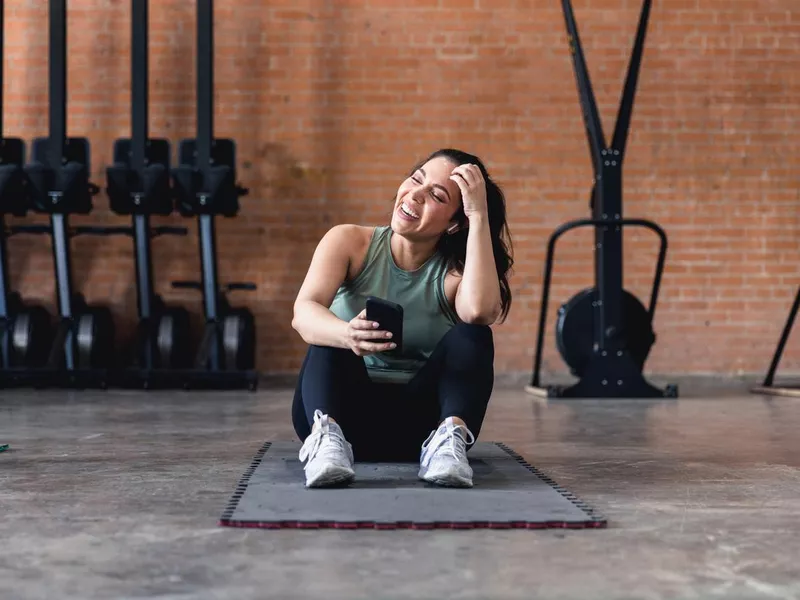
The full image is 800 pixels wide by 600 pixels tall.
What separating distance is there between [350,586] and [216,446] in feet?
5.90

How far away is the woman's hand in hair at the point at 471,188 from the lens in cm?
238

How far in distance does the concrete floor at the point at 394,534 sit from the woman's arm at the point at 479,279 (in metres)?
0.47

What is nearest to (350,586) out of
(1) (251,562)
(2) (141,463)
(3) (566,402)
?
(1) (251,562)

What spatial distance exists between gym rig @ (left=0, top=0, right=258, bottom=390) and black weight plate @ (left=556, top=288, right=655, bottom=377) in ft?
5.44

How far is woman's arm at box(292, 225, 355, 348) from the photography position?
230 centimetres

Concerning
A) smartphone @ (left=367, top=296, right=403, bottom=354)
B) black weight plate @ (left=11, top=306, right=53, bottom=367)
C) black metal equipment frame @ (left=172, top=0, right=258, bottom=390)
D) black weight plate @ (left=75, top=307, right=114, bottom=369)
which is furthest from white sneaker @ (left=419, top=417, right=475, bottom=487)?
black weight plate @ (left=11, top=306, right=53, bottom=367)

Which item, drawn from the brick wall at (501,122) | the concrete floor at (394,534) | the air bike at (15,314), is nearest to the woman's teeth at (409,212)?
the concrete floor at (394,534)

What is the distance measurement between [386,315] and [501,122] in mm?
4322

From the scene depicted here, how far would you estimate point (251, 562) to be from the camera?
1.62 meters

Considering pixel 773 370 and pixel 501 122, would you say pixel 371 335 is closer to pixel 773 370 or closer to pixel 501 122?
pixel 773 370

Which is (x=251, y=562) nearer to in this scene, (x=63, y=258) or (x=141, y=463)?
(x=141, y=463)

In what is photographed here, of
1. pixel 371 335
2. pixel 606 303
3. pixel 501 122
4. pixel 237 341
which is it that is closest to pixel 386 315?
pixel 371 335

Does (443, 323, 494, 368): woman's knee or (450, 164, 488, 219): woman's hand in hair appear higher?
(450, 164, 488, 219): woman's hand in hair

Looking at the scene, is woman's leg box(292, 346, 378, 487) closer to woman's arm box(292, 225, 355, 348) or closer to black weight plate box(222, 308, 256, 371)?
woman's arm box(292, 225, 355, 348)
